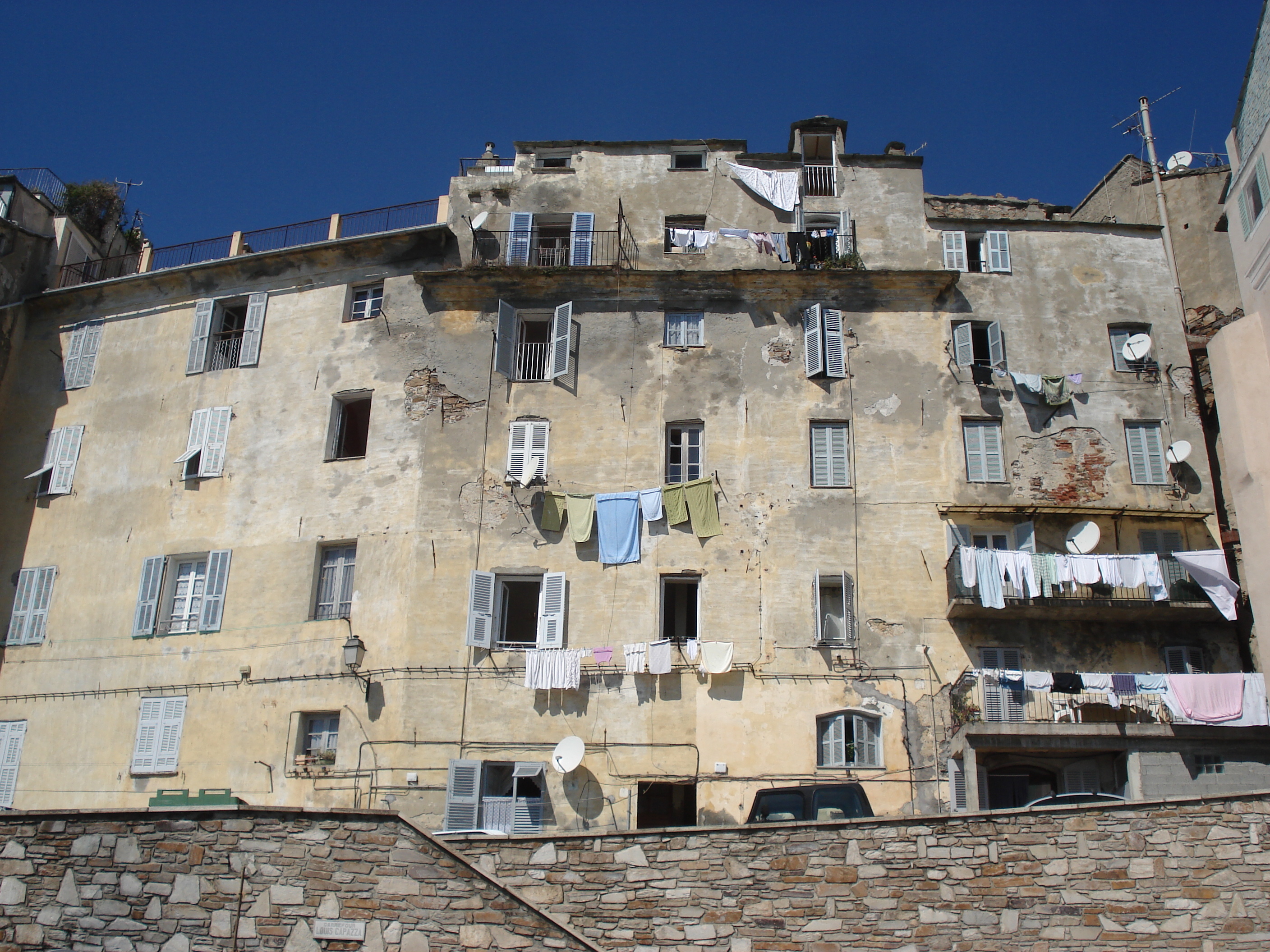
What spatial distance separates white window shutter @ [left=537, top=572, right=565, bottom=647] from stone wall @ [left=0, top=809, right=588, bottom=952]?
893 cm

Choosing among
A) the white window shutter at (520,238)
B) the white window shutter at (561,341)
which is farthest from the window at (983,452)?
the white window shutter at (520,238)

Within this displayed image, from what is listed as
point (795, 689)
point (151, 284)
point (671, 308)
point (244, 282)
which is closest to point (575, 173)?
point (671, 308)

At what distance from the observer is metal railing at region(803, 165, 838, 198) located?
30.4 metres

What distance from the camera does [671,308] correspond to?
28688mm

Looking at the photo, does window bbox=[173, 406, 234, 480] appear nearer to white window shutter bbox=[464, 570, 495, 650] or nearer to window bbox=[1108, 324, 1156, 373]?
white window shutter bbox=[464, 570, 495, 650]

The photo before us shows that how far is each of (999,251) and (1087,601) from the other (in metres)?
9.58

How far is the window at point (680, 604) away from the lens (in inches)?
1027

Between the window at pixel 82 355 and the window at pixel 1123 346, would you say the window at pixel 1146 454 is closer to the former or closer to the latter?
the window at pixel 1123 346

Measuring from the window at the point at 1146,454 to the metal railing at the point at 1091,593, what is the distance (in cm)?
216

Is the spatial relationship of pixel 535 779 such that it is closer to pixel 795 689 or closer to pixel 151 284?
pixel 795 689

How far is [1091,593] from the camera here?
25312 mm

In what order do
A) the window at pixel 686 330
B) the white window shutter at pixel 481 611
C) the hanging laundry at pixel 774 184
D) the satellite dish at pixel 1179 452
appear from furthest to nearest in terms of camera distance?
the hanging laundry at pixel 774 184 < the window at pixel 686 330 < the satellite dish at pixel 1179 452 < the white window shutter at pixel 481 611

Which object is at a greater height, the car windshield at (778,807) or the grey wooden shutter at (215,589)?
the grey wooden shutter at (215,589)

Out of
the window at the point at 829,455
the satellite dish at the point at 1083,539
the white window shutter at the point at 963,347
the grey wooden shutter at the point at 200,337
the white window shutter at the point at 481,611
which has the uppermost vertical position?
the grey wooden shutter at the point at 200,337
